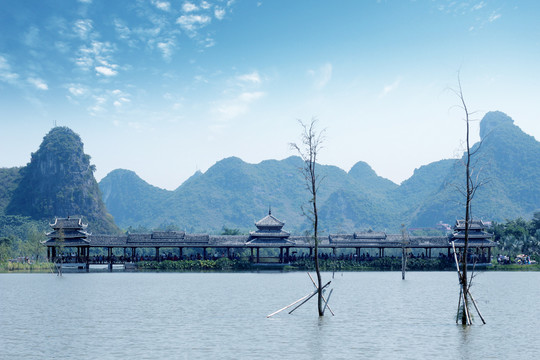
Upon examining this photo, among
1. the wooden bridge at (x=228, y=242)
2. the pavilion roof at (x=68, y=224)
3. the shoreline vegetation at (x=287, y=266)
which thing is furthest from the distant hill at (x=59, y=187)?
the shoreline vegetation at (x=287, y=266)

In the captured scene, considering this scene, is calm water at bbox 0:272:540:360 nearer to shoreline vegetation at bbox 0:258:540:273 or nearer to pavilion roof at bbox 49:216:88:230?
shoreline vegetation at bbox 0:258:540:273

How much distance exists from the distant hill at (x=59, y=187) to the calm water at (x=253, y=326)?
13558 cm

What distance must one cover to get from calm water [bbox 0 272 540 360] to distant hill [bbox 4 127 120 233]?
445 ft

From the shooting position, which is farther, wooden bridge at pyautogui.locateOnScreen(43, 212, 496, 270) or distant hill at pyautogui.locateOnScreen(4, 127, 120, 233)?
distant hill at pyautogui.locateOnScreen(4, 127, 120, 233)

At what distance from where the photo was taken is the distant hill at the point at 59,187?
171 metres

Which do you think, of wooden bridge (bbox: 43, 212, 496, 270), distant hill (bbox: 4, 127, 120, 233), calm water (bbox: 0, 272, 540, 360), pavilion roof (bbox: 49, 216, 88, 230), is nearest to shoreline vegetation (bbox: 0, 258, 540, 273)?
wooden bridge (bbox: 43, 212, 496, 270)

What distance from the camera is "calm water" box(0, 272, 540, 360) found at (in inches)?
787

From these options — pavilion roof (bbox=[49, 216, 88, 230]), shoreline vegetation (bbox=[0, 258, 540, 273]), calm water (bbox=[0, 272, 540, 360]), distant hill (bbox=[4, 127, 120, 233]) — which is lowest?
shoreline vegetation (bbox=[0, 258, 540, 273])

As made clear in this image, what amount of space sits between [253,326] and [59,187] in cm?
16580

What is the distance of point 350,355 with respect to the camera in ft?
63.4

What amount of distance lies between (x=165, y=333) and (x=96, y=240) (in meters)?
57.6

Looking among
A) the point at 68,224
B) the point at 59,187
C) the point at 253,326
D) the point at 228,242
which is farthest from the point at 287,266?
the point at 59,187

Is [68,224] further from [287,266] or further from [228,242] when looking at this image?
[287,266]

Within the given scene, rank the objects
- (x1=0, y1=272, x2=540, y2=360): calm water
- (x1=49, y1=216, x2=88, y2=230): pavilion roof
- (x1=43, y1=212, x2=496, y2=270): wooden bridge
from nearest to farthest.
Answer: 1. (x1=0, y1=272, x2=540, y2=360): calm water
2. (x1=43, y1=212, x2=496, y2=270): wooden bridge
3. (x1=49, y1=216, x2=88, y2=230): pavilion roof
